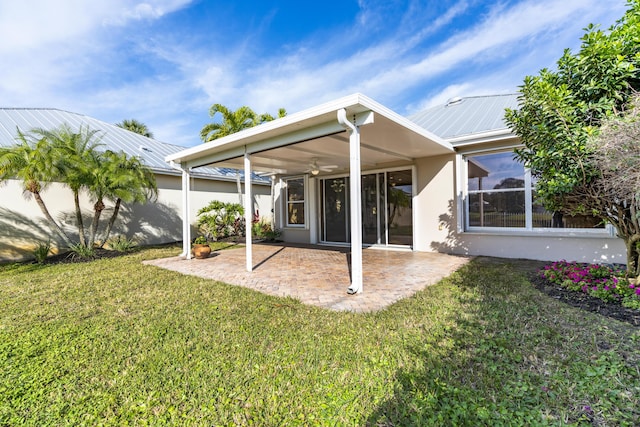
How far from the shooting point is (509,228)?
741cm

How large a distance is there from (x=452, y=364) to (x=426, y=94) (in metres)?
14.4

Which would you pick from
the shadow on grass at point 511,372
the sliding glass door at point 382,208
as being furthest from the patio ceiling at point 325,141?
the shadow on grass at point 511,372

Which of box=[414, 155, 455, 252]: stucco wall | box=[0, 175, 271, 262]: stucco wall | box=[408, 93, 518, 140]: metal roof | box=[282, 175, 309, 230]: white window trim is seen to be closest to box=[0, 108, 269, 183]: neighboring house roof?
box=[0, 175, 271, 262]: stucco wall

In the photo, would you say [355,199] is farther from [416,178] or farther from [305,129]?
[416,178]

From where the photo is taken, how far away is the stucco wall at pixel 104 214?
8.29m

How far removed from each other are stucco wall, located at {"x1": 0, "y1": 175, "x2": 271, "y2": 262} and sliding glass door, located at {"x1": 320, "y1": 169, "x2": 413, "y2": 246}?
20.3 ft

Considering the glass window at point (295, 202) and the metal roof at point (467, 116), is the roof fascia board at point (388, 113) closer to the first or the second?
the metal roof at point (467, 116)

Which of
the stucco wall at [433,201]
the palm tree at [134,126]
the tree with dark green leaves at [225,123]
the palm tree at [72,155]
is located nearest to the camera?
the palm tree at [72,155]

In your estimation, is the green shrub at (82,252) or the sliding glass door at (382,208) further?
the sliding glass door at (382,208)

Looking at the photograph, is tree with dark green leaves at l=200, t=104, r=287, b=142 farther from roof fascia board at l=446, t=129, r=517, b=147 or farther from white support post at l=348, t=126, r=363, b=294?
white support post at l=348, t=126, r=363, b=294

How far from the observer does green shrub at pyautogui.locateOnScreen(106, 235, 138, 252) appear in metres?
9.45

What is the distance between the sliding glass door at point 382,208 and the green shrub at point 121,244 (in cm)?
720

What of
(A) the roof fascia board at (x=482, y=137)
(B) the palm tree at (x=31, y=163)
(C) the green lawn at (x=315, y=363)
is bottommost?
(C) the green lawn at (x=315, y=363)

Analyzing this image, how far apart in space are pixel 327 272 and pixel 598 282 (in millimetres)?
4598
